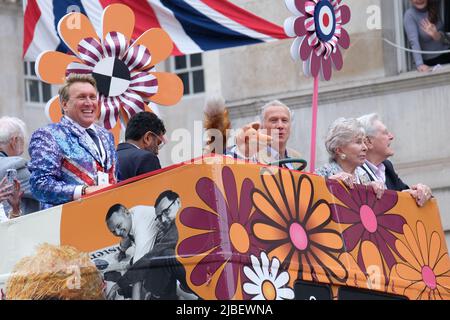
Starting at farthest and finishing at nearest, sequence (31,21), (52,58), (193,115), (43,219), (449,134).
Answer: (193,115)
(449,134)
(31,21)
(52,58)
(43,219)

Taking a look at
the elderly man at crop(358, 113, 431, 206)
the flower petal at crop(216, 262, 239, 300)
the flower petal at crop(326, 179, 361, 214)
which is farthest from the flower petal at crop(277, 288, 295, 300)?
the elderly man at crop(358, 113, 431, 206)

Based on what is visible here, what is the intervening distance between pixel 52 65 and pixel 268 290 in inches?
165

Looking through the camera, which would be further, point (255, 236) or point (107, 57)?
point (107, 57)

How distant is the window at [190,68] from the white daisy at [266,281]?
62.6ft

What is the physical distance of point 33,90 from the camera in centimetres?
2952

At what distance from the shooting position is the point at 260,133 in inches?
401

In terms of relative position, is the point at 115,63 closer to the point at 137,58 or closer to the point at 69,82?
the point at 137,58

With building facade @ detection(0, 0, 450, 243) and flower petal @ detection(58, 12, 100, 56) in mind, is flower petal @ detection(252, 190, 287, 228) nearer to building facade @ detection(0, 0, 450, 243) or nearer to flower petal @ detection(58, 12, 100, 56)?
flower petal @ detection(58, 12, 100, 56)

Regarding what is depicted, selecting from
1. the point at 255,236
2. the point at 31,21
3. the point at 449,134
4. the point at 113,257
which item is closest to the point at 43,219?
the point at 113,257

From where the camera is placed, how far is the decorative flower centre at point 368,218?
8758 millimetres

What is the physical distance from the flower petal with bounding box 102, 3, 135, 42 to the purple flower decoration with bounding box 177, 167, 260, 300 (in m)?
4.19

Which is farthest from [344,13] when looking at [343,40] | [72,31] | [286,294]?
[286,294]
